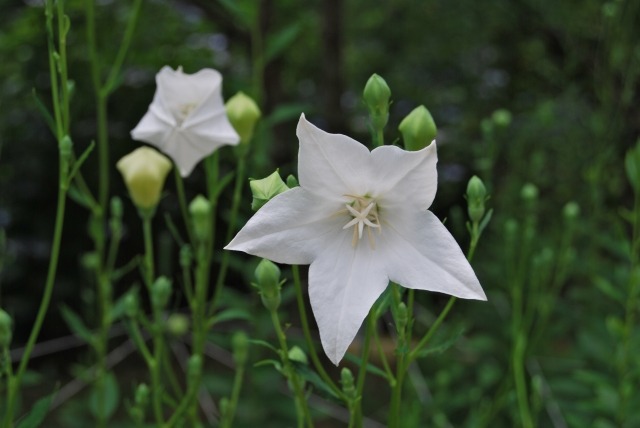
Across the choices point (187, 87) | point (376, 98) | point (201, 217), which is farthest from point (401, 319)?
point (187, 87)

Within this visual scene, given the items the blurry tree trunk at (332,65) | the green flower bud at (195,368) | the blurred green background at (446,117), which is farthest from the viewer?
the blurry tree trunk at (332,65)

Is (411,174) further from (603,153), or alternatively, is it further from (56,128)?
(603,153)

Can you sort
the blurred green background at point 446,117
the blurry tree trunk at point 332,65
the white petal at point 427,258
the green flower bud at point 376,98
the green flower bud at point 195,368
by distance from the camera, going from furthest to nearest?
the blurry tree trunk at point 332,65
the blurred green background at point 446,117
the green flower bud at point 195,368
the green flower bud at point 376,98
the white petal at point 427,258

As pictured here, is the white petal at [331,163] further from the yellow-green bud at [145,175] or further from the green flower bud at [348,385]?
the yellow-green bud at [145,175]

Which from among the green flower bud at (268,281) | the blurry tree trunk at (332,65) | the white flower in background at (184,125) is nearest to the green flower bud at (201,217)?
the white flower in background at (184,125)

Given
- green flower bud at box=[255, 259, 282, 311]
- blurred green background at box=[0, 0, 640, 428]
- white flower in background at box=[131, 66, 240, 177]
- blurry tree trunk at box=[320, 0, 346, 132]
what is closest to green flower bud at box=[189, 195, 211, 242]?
white flower in background at box=[131, 66, 240, 177]

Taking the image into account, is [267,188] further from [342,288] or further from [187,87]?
[187,87]
